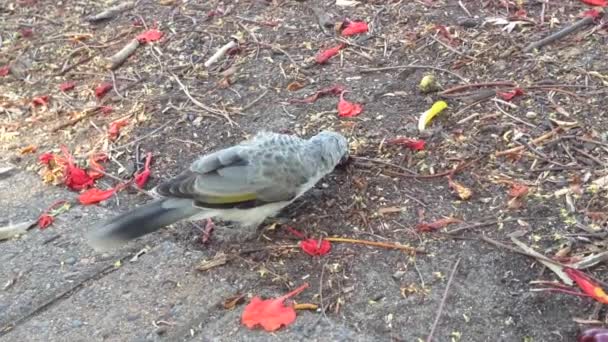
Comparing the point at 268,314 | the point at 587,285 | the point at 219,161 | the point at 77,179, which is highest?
the point at 219,161

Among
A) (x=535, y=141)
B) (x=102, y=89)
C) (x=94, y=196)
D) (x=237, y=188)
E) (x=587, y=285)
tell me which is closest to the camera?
(x=587, y=285)

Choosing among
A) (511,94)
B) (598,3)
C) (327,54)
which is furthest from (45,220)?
(598,3)

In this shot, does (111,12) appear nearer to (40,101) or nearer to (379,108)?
(40,101)

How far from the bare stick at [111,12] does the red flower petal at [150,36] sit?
58 cm

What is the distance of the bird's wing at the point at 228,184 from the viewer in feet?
12.3

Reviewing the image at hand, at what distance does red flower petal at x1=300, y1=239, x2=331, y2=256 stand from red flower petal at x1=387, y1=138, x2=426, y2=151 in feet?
2.79

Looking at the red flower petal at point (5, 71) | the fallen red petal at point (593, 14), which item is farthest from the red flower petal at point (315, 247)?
the red flower petal at point (5, 71)

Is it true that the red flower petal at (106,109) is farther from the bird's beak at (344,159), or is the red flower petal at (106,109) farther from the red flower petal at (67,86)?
the bird's beak at (344,159)

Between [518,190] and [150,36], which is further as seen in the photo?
[150,36]

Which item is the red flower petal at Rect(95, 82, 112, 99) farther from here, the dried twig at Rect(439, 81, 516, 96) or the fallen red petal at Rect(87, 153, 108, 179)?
the dried twig at Rect(439, 81, 516, 96)

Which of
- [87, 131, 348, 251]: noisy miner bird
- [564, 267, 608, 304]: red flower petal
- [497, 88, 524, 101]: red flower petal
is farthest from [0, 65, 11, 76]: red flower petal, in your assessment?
[564, 267, 608, 304]: red flower petal

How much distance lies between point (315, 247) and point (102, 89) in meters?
2.38

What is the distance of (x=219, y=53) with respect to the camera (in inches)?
217

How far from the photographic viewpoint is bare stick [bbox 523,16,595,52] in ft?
16.1
